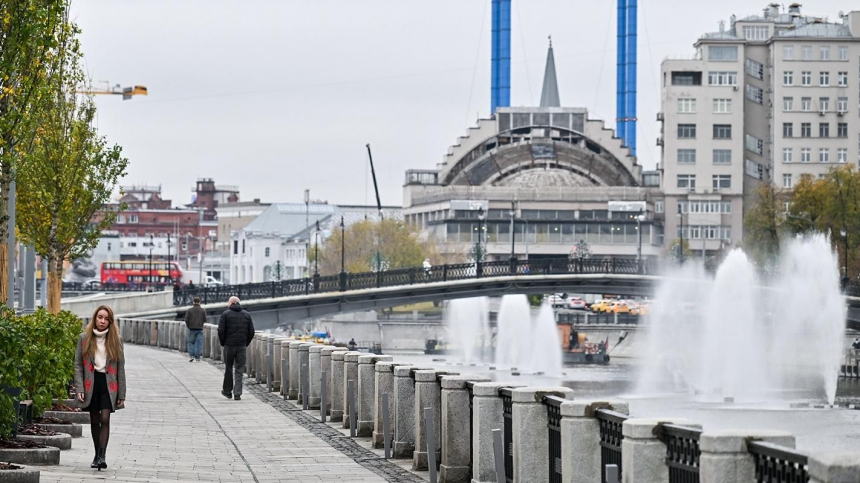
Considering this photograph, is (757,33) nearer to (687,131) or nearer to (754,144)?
(754,144)

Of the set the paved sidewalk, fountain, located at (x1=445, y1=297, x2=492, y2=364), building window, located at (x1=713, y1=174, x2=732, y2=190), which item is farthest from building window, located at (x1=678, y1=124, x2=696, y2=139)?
the paved sidewalk

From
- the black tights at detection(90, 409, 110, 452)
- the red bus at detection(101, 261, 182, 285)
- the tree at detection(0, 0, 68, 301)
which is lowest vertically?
the black tights at detection(90, 409, 110, 452)

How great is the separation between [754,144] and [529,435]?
14548cm

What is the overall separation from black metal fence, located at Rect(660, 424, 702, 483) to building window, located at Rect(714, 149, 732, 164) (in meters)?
147

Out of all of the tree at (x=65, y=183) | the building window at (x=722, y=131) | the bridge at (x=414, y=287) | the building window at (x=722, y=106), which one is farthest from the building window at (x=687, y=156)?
the tree at (x=65, y=183)

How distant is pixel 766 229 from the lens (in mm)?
106812

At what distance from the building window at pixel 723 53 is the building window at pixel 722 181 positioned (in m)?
11.3

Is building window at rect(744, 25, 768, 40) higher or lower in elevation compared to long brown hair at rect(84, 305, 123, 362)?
higher

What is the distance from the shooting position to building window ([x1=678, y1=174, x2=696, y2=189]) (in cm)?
15850

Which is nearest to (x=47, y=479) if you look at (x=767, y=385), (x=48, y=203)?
(x=48, y=203)

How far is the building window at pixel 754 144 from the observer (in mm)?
156125

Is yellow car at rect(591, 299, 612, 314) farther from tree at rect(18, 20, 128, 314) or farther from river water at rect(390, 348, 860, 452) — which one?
tree at rect(18, 20, 128, 314)

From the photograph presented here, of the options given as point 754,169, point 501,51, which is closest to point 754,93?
point 754,169

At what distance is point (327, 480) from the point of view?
17203 millimetres
